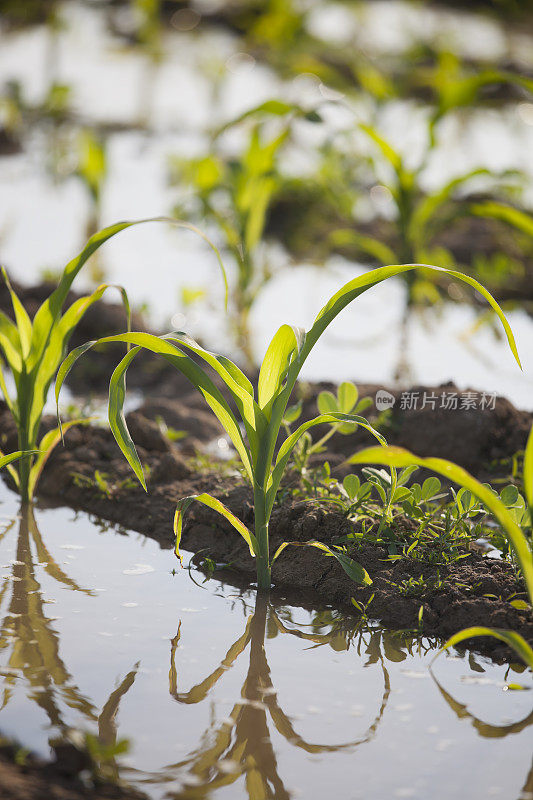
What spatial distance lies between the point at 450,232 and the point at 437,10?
5.69 meters

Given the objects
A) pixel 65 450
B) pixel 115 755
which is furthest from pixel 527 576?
pixel 65 450

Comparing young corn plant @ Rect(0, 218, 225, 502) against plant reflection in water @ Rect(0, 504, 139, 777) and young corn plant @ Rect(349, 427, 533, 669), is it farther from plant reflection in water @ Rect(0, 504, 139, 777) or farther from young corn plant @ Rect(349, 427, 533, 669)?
young corn plant @ Rect(349, 427, 533, 669)

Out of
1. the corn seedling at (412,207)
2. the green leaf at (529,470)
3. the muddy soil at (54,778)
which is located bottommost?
the muddy soil at (54,778)

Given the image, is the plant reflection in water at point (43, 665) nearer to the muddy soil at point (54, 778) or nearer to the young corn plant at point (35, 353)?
the muddy soil at point (54, 778)

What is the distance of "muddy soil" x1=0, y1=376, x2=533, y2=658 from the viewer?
1694mm

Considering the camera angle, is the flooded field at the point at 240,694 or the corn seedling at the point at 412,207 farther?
the corn seedling at the point at 412,207

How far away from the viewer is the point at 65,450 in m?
2.47

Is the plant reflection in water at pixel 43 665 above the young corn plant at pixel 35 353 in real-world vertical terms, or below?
below

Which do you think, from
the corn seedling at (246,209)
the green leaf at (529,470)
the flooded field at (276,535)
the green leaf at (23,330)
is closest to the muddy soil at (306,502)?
the flooded field at (276,535)

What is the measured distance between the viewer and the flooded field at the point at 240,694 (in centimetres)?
120

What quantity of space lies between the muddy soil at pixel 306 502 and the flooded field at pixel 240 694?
0.08 meters

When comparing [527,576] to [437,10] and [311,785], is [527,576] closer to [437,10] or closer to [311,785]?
[311,785]
